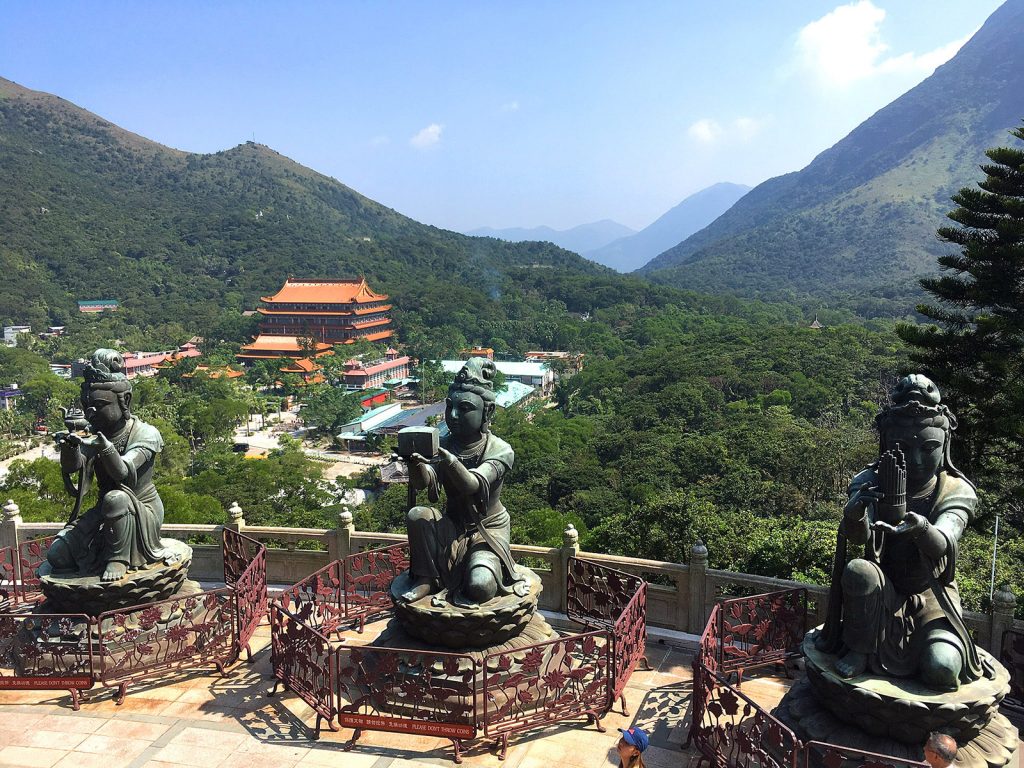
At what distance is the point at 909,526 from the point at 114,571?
299 inches

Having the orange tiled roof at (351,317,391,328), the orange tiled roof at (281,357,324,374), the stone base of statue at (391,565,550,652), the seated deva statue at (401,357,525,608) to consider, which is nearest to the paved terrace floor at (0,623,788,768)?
the stone base of statue at (391,565,550,652)

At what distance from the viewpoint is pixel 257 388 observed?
217 feet

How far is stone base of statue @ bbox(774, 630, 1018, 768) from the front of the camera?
532cm

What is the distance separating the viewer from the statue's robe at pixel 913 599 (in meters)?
5.58

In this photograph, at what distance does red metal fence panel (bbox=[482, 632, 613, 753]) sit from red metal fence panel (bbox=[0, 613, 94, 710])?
3889 millimetres

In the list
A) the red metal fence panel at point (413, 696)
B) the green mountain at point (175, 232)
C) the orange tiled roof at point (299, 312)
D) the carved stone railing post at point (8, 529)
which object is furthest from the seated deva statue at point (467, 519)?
the green mountain at point (175, 232)

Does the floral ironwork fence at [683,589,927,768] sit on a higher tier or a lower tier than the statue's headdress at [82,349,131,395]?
lower

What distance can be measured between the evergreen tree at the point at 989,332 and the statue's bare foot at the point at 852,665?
637cm

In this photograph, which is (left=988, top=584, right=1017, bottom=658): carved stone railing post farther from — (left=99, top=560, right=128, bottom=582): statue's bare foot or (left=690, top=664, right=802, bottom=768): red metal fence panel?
(left=99, top=560, right=128, bottom=582): statue's bare foot

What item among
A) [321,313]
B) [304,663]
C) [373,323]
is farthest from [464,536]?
[373,323]

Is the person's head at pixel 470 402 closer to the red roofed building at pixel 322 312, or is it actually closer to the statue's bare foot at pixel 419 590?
the statue's bare foot at pixel 419 590

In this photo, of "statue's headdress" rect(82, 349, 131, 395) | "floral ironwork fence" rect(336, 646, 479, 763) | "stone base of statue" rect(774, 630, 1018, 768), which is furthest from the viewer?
"statue's headdress" rect(82, 349, 131, 395)

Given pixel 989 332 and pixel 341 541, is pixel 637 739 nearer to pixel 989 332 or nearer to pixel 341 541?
pixel 341 541

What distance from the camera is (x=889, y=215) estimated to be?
15725cm
